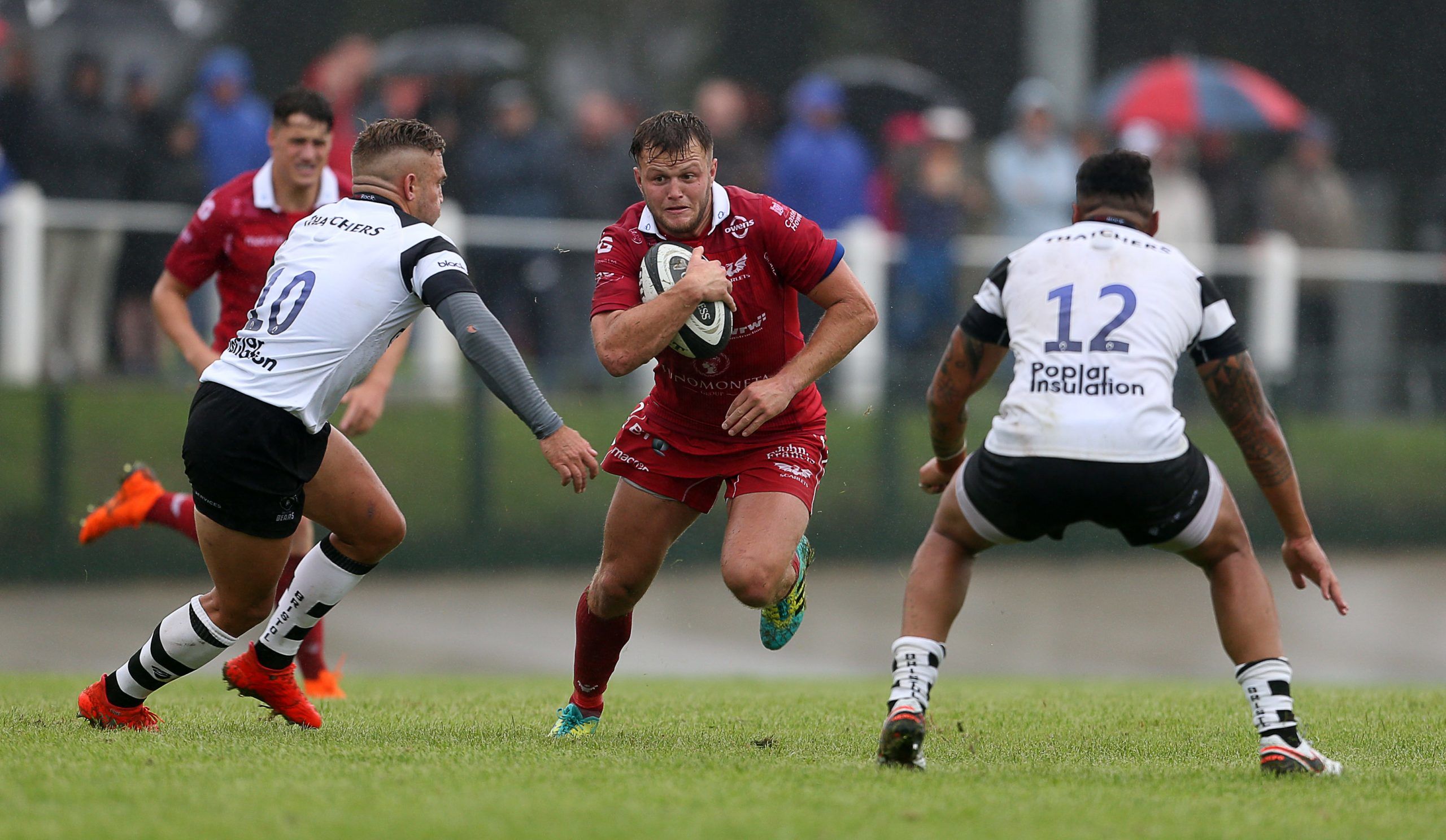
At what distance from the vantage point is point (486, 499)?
12797 millimetres

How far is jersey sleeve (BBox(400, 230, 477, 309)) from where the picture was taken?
18.8 feet

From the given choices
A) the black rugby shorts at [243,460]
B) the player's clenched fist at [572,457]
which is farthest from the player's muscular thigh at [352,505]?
the player's clenched fist at [572,457]

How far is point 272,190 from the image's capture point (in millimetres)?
7824

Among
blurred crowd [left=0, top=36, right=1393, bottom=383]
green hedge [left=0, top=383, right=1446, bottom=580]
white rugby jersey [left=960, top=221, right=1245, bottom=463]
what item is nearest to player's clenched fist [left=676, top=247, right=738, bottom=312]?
white rugby jersey [left=960, top=221, right=1245, bottom=463]

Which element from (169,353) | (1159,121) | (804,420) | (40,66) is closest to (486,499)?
(169,353)

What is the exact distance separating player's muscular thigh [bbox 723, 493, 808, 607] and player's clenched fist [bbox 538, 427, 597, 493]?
67 cm

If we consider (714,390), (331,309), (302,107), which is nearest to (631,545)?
(714,390)

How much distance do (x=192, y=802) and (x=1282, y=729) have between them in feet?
10.6

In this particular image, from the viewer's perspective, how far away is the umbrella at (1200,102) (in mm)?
18438

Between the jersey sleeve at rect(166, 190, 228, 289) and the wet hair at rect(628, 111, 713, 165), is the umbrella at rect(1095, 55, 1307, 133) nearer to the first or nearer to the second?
the jersey sleeve at rect(166, 190, 228, 289)

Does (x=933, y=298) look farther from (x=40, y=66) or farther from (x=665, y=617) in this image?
(x=40, y=66)

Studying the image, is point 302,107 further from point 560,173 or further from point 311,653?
point 560,173

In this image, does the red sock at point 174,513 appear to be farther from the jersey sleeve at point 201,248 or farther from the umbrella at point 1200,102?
the umbrella at point 1200,102

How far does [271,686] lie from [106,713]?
57 centimetres
